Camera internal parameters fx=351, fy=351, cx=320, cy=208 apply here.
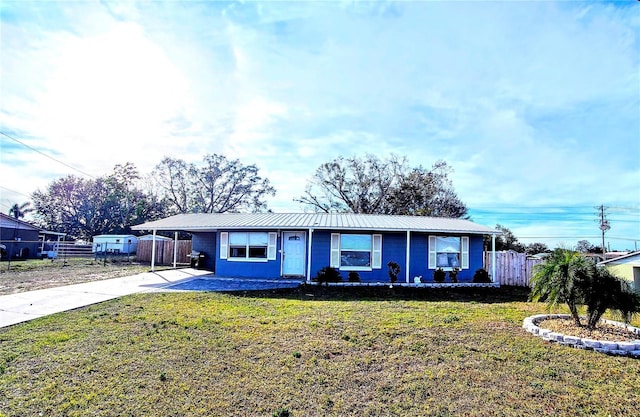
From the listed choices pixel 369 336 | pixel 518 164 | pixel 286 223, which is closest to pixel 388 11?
pixel 369 336

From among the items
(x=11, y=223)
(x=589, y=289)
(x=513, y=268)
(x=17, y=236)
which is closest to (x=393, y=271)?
(x=513, y=268)

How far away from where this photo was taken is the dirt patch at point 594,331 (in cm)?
598

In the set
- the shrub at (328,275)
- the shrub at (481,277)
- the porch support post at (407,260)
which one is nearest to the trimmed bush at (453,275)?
the shrub at (481,277)

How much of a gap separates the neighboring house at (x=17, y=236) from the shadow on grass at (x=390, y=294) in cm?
2440

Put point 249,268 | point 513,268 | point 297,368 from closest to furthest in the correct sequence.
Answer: point 297,368, point 249,268, point 513,268

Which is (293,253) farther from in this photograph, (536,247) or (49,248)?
(536,247)

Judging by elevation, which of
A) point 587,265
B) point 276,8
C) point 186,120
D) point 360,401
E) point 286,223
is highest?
point 186,120

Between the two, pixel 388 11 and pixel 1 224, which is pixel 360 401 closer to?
pixel 388 11

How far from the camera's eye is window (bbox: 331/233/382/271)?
14.4 meters

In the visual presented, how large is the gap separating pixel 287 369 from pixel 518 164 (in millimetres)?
18054

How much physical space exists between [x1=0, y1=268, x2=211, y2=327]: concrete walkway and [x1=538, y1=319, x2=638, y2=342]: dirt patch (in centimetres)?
1016

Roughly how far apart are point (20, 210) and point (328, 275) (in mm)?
49103

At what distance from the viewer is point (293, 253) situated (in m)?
14.8

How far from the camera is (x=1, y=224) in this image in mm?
25453
